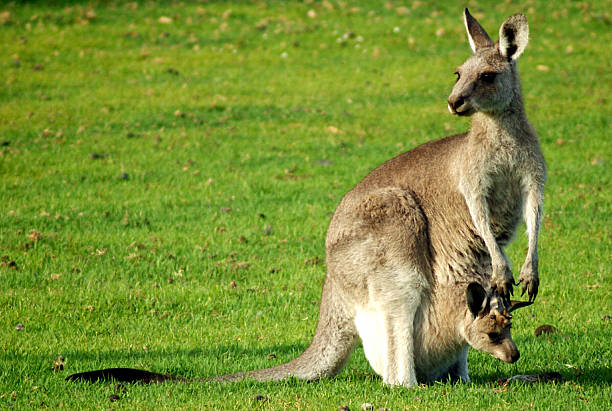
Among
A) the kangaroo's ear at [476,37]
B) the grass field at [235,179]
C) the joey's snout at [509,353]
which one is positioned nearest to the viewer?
the joey's snout at [509,353]

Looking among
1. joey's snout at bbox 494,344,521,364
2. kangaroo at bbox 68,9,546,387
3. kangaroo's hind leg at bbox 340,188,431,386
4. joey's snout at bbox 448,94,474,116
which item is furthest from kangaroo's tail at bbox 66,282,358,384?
joey's snout at bbox 448,94,474,116

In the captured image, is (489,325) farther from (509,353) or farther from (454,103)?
(454,103)

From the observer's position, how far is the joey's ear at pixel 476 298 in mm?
5062

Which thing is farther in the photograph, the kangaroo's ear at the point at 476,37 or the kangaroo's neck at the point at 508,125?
the kangaroo's ear at the point at 476,37

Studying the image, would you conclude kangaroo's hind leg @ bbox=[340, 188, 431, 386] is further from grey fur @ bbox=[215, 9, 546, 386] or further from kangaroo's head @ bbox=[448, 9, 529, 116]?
kangaroo's head @ bbox=[448, 9, 529, 116]

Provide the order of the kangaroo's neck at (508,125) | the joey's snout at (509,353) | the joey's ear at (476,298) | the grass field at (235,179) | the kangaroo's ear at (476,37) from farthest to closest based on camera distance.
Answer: the grass field at (235,179) → the kangaroo's ear at (476,37) → the kangaroo's neck at (508,125) → the joey's snout at (509,353) → the joey's ear at (476,298)

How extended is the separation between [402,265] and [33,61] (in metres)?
13.8

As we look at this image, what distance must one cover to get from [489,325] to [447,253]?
21.4 inches

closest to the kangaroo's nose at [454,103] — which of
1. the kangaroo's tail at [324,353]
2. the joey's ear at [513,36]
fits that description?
the joey's ear at [513,36]

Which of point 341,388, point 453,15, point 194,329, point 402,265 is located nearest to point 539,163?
point 402,265

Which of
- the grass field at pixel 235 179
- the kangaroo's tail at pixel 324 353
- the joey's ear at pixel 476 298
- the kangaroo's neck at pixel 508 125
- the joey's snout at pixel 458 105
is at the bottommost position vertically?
the grass field at pixel 235 179

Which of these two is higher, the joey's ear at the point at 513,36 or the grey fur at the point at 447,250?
the joey's ear at the point at 513,36

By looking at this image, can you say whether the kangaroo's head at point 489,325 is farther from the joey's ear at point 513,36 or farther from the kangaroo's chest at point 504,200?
the joey's ear at point 513,36

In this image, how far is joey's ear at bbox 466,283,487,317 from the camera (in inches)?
199
